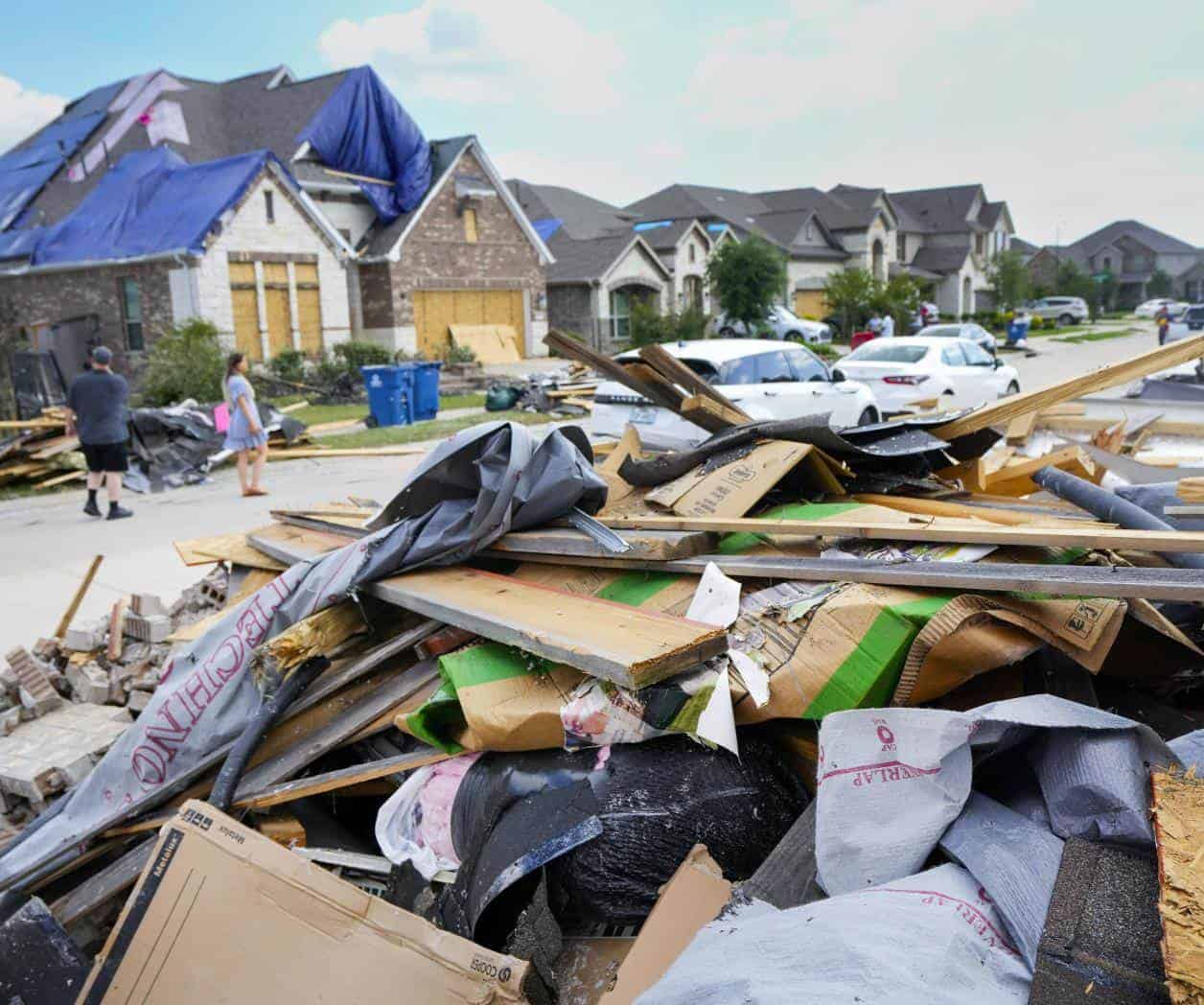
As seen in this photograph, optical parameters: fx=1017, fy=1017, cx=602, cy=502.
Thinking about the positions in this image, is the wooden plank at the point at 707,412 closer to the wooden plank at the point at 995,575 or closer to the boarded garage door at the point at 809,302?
the wooden plank at the point at 995,575

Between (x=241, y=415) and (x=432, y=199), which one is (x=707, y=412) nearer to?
(x=241, y=415)

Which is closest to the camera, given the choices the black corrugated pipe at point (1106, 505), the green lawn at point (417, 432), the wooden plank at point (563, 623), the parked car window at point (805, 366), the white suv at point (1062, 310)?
the wooden plank at point (563, 623)

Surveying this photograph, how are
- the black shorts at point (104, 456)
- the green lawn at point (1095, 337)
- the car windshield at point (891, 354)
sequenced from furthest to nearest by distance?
the green lawn at point (1095, 337) → the car windshield at point (891, 354) → the black shorts at point (104, 456)

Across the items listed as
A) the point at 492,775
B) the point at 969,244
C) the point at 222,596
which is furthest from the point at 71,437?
the point at 969,244

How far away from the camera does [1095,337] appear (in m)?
47.9

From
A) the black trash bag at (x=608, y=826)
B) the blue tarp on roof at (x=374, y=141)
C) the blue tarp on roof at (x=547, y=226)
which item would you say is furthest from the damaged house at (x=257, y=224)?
the black trash bag at (x=608, y=826)

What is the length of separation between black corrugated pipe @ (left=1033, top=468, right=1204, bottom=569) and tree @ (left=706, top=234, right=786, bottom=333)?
28900 millimetres

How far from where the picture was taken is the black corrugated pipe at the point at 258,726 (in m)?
3.51

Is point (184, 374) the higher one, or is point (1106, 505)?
point (184, 374)

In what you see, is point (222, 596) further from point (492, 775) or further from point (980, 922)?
point (980, 922)

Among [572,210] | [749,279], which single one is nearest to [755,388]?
[749,279]

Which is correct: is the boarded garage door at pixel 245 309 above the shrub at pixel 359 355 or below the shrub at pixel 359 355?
above

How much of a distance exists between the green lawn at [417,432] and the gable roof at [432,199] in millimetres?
11278

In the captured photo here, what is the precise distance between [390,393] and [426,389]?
83cm
